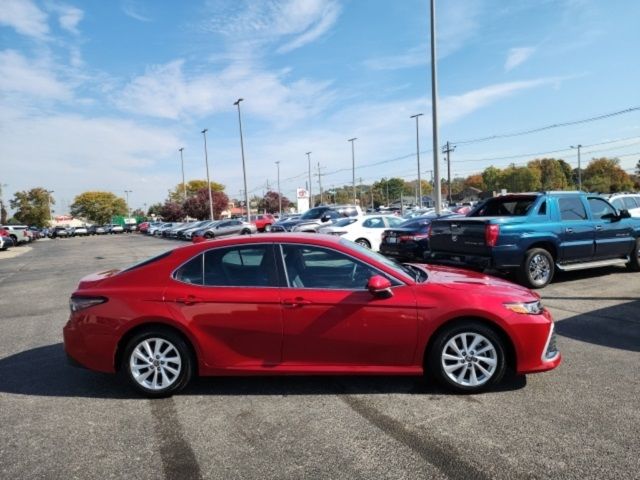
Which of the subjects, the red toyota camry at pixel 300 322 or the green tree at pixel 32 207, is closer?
the red toyota camry at pixel 300 322

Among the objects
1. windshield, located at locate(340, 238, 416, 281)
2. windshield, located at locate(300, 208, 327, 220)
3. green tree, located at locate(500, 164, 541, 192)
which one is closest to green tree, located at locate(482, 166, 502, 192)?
green tree, located at locate(500, 164, 541, 192)

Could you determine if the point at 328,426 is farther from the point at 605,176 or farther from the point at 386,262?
the point at 605,176

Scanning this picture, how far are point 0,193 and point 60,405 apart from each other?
9889 centimetres

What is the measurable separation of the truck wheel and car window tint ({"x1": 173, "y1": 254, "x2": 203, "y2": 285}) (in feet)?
21.1

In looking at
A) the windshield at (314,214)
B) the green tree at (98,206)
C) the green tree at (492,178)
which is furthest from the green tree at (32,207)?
the green tree at (492,178)

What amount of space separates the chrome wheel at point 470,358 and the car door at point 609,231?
22.5ft

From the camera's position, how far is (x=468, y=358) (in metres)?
4.39

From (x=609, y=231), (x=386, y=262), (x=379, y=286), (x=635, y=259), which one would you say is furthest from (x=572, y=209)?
(x=379, y=286)

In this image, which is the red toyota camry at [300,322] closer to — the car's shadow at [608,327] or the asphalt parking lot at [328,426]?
the asphalt parking lot at [328,426]

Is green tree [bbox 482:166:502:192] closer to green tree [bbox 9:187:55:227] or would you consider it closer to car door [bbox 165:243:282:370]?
green tree [bbox 9:187:55:227]

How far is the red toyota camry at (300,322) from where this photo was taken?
437 cm

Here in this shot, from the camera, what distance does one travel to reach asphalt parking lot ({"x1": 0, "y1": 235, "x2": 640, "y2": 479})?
10.8 feet

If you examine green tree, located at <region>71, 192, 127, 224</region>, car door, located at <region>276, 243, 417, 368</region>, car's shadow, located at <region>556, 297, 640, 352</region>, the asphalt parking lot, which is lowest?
car's shadow, located at <region>556, 297, 640, 352</region>

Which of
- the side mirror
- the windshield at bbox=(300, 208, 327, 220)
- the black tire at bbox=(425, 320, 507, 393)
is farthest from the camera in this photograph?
the windshield at bbox=(300, 208, 327, 220)
